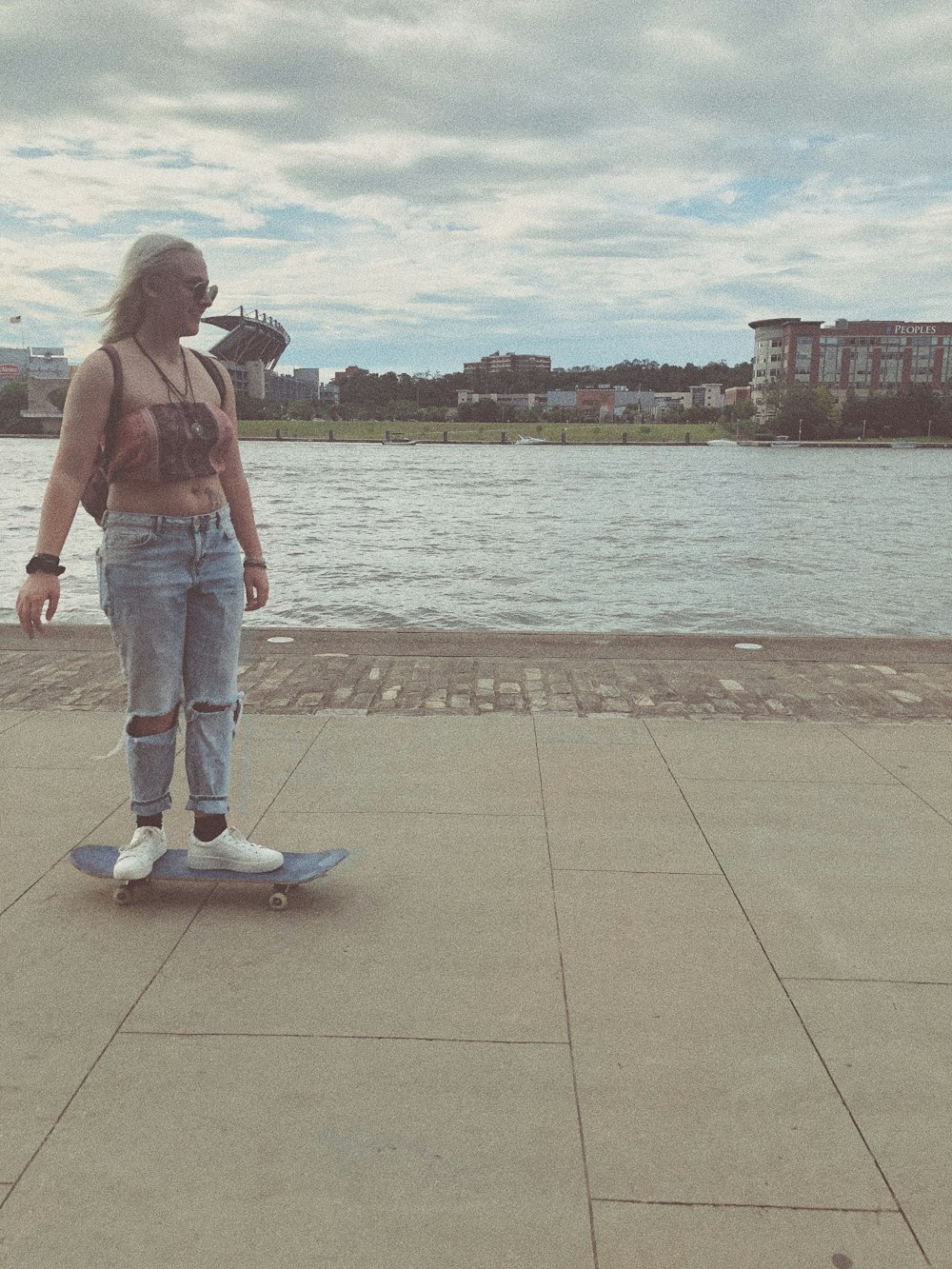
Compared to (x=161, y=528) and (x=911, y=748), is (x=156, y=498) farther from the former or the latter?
(x=911, y=748)

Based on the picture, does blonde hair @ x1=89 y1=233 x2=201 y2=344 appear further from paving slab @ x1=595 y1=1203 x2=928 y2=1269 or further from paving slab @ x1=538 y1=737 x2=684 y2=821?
paving slab @ x1=595 y1=1203 x2=928 y2=1269

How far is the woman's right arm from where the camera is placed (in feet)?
10.7

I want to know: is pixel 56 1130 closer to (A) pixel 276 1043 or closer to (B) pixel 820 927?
(A) pixel 276 1043

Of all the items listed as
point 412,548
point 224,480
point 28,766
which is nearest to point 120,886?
point 224,480

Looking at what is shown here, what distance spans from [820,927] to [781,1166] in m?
1.25

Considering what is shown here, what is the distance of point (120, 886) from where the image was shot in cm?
361

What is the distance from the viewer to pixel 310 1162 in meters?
2.31

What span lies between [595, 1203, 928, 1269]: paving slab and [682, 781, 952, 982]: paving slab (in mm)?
1045

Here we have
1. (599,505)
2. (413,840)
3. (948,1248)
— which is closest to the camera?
(948,1248)

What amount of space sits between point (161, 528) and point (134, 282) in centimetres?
75

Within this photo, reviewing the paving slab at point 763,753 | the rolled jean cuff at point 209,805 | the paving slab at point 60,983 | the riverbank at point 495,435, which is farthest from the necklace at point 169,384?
the riverbank at point 495,435

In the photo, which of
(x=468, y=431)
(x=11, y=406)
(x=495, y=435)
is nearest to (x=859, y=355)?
(x=495, y=435)

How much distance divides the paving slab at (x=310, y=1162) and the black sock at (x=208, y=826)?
0.96m

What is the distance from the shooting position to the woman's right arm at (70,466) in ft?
10.7
